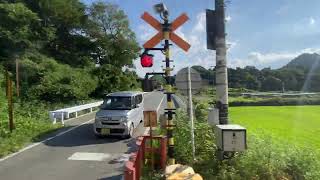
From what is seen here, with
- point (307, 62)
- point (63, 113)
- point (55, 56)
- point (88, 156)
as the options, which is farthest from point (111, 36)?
point (88, 156)

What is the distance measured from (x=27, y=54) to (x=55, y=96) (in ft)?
22.2

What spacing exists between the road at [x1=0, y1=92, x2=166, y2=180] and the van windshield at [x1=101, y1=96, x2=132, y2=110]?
1330 mm

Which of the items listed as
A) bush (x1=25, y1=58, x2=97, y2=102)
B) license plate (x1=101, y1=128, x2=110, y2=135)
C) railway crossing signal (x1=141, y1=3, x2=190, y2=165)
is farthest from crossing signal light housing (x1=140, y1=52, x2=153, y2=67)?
bush (x1=25, y1=58, x2=97, y2=102)

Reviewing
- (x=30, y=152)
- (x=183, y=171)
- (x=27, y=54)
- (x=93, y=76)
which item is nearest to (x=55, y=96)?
(x=27, y=54)

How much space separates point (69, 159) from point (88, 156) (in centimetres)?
67

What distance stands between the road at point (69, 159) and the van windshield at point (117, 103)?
1330 mm

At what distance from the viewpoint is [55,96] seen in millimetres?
34594

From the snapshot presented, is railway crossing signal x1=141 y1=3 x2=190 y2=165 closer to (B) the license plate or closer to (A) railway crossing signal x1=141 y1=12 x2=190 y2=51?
(A) railway crossing signal x1=141 y1=12 x2=190 y2=51

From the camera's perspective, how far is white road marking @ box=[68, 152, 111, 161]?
13242mm

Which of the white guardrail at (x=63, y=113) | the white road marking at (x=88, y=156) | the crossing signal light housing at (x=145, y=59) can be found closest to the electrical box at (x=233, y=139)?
the crossing signal light housing at (x=145, y=59)

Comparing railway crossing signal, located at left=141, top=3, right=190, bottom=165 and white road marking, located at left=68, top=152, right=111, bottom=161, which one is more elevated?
railway crossing signal, located at left=141, top=3, right=190, bottom=165

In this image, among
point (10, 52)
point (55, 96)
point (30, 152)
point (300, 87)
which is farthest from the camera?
point (300, 87)

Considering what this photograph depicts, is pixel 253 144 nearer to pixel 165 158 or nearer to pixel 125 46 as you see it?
pixel 165 158

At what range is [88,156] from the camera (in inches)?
539
